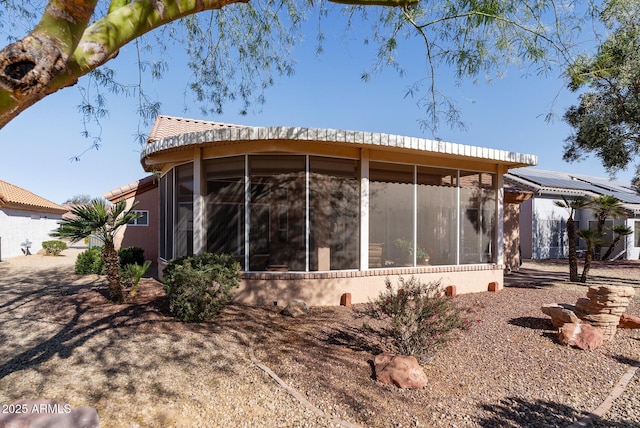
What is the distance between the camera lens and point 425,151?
8.02m

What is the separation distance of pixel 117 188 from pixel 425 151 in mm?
13112

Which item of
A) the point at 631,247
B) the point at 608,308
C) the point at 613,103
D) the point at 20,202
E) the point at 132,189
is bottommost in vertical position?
the point at 608,308

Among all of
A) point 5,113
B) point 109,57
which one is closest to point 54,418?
point 5,113

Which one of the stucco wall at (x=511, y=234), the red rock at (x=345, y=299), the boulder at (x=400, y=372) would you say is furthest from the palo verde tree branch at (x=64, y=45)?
the stucco wall at (x=511, y=234)

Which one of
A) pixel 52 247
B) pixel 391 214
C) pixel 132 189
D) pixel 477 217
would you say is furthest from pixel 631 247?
pixel 52 247

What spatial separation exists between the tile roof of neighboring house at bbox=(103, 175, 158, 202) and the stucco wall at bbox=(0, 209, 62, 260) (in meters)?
3.16

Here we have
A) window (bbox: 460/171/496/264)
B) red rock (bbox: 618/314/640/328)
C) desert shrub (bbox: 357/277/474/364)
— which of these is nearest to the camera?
desert shrub (bbox: 357/277/474/364)

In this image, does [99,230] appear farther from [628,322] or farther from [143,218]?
[628,322]

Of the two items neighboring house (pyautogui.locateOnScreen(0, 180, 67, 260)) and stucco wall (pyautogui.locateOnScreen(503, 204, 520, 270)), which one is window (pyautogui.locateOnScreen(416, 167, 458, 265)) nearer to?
stucco wall (pyautogui.locateOnScreen(503, 204, 520, 270))

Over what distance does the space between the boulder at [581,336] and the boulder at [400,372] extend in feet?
9.44

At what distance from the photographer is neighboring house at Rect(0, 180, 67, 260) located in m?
17.5

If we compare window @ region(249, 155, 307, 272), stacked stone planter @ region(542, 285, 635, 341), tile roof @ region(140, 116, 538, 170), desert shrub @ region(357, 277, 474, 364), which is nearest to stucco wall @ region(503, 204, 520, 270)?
tile roof @ region(140, 116, 538, 170)

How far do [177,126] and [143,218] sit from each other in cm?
425

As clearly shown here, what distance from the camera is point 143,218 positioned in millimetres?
14906
